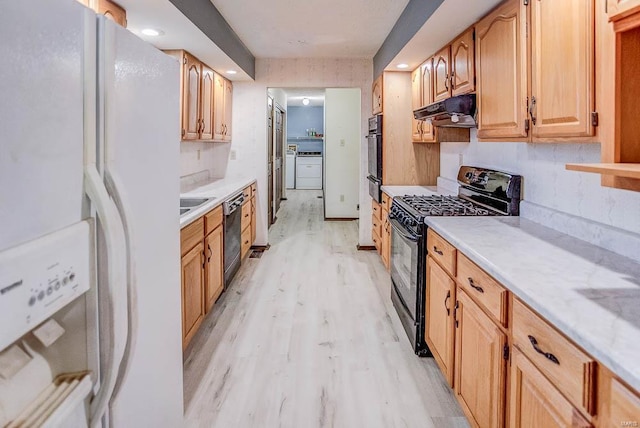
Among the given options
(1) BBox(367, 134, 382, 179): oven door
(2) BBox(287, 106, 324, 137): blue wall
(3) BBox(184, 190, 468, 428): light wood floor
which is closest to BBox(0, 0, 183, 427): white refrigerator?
(3) BBox(184, 190, 468, 428): light wood floor

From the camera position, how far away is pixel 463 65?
2832mm

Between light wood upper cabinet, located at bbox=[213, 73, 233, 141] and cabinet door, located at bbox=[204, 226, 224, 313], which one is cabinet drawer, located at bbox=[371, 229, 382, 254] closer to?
cabinet door, located at bbox=[204, 226, 224, 313]

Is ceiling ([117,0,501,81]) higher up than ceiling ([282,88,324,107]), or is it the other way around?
ceiling ([282,88,324,107])

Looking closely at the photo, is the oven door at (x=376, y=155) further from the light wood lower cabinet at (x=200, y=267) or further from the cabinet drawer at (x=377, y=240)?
the light wood lower cabinet at (x=200, y=267)

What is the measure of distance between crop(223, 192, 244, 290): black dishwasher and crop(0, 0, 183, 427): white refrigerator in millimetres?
2322

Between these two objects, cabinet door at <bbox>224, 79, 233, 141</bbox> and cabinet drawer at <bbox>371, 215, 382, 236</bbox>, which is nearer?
cabinet drawer at <bbox>371, 215, 382, 236</bbox>

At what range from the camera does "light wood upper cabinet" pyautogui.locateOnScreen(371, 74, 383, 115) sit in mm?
4546

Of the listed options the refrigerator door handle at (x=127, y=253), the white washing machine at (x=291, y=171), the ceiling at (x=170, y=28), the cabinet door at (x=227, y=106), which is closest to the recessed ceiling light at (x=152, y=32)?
the ceiling at (x=170, y=28)

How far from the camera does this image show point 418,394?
7.34 ft

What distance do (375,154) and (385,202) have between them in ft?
1.95

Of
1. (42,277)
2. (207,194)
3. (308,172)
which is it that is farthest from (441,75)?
(308,172)

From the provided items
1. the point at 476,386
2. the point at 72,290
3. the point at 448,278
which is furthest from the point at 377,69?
the point at 72,290

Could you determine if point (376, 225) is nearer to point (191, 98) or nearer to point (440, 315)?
point (191, 98)

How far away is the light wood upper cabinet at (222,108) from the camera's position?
4480 millimetres
